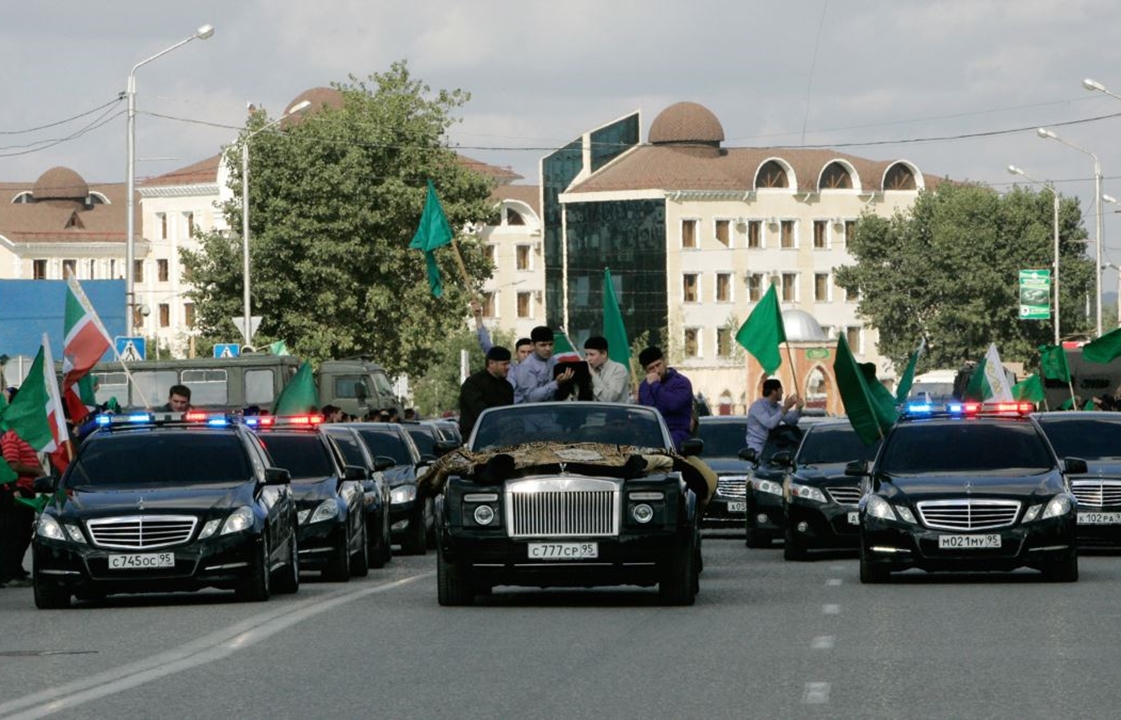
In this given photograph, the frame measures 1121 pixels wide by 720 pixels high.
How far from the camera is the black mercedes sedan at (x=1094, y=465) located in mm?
28094

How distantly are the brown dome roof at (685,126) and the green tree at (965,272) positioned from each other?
22.7m

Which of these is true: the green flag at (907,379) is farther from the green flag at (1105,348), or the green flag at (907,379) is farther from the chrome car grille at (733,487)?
the green flag at (1105,348)

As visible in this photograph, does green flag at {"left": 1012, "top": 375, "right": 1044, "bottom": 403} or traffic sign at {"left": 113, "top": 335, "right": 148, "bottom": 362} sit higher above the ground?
traffic sign at {"left": 113, "top": 335, "right": 148, "bottom": 362}

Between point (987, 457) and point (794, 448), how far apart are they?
8.80 m

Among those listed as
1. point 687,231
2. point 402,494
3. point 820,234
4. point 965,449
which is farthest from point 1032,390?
point 820,234

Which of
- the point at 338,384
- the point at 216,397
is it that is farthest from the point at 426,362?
the point at 216,397

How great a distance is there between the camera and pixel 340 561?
2481cm

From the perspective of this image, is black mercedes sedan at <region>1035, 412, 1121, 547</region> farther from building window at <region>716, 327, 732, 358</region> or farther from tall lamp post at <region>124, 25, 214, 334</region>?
building window at <region>716, 327, 732, 358</region>

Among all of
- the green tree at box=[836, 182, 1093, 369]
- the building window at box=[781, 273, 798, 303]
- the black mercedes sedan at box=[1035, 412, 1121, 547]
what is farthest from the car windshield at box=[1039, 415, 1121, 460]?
the building window at box=[781, 273, 798, 303]

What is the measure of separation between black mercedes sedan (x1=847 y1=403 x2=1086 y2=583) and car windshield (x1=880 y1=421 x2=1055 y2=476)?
2 cm

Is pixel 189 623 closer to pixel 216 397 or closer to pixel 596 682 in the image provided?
pixel 596 682

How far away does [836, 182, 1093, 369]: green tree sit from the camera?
13262 cm

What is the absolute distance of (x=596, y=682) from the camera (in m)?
13.9

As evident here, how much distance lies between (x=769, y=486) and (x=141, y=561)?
12324 millimetres
